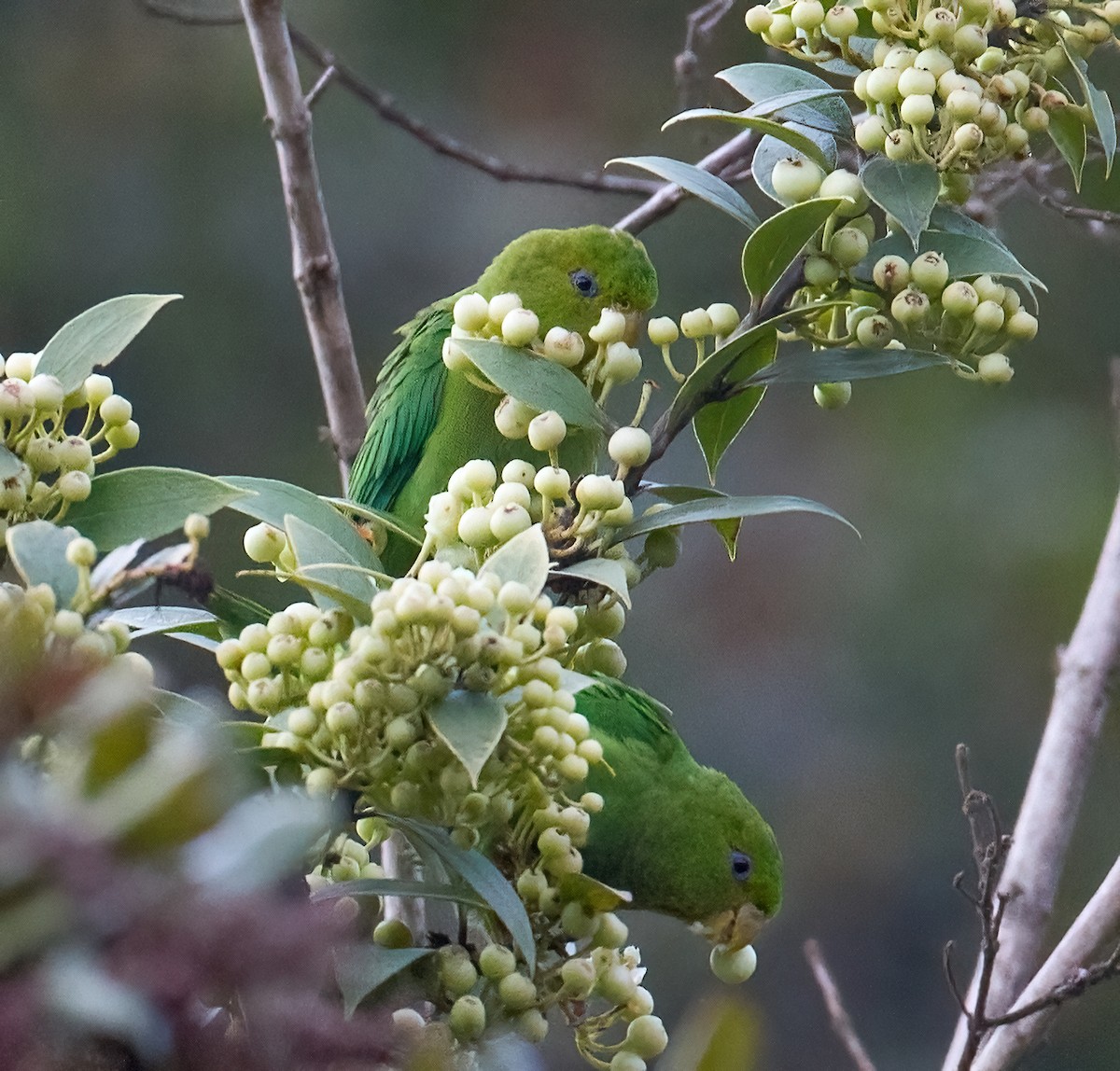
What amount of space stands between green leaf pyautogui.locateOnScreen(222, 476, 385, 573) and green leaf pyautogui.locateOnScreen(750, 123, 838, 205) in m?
0.36

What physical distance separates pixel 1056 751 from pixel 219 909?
5.00 feet

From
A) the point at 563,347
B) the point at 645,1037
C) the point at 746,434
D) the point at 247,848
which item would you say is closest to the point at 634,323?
the point at 563,347

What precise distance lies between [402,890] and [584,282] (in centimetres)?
101

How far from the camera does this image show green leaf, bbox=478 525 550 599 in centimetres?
73

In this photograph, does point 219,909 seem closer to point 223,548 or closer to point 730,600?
point 223,548

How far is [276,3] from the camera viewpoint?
1.61 m

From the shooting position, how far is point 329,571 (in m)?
0.77

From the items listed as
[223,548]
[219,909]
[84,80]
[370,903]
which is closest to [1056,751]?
[370,903]

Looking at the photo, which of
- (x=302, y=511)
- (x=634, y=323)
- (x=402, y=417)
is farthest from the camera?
(x=402, y=417)

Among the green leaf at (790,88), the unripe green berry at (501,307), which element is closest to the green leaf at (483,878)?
the unripe green berry at (501,307)

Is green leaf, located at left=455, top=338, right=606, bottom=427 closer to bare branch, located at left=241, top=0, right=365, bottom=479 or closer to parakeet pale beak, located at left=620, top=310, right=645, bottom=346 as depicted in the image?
parakeet pale beak, located at left=620, top=310, right=645, bottom=346

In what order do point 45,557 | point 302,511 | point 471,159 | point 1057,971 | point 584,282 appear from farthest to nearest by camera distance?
point 471,159 → point 584,282 → point 1057,971 → point 302,511 → point 45,557

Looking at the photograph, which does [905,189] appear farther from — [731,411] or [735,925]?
[735,925]

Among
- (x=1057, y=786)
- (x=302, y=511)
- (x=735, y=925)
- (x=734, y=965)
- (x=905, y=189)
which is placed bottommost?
(x=735, y=925)
